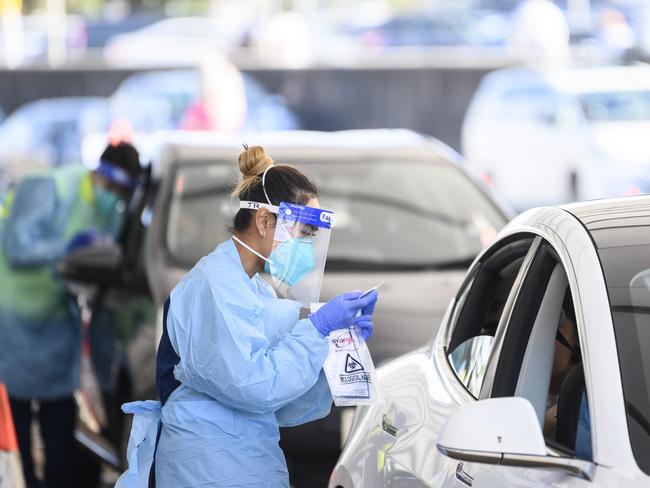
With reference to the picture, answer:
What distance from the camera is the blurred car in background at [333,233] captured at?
707 centimetres

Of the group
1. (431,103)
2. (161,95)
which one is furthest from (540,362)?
(161,95)

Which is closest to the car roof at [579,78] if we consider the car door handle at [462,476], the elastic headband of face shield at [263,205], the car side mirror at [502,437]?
the elastic headband of face shield at [263,205]

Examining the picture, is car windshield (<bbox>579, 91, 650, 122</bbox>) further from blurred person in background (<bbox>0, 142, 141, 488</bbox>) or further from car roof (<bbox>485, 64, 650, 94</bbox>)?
blurred person in background (<bbox>0, 142, 141, 488</bbox>)

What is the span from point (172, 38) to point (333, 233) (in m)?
25.3

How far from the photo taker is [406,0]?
40.4 m

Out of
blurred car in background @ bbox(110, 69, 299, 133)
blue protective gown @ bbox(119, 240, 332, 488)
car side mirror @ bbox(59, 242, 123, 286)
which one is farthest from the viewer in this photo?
blurred car in background @ bbox(110, 69, 299, 133)

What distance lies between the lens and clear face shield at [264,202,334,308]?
4.20m

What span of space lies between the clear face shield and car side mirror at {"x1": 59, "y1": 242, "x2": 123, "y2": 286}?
11.2ft

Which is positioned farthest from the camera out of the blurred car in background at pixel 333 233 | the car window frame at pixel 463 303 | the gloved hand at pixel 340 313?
the blurred car in background at pixel 333 233

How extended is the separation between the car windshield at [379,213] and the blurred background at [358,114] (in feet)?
0.03

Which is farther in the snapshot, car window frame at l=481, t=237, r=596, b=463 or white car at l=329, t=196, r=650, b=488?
car window frame at l=481, t=237, r=596, b=463

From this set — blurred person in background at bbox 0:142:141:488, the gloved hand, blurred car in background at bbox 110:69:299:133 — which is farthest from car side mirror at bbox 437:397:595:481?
blurred car in background at bbox 110:69:299:133

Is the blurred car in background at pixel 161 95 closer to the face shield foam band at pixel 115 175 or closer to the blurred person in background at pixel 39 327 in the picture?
the face shield foam band at pixel 115 175

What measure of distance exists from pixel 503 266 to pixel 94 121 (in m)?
14.8
